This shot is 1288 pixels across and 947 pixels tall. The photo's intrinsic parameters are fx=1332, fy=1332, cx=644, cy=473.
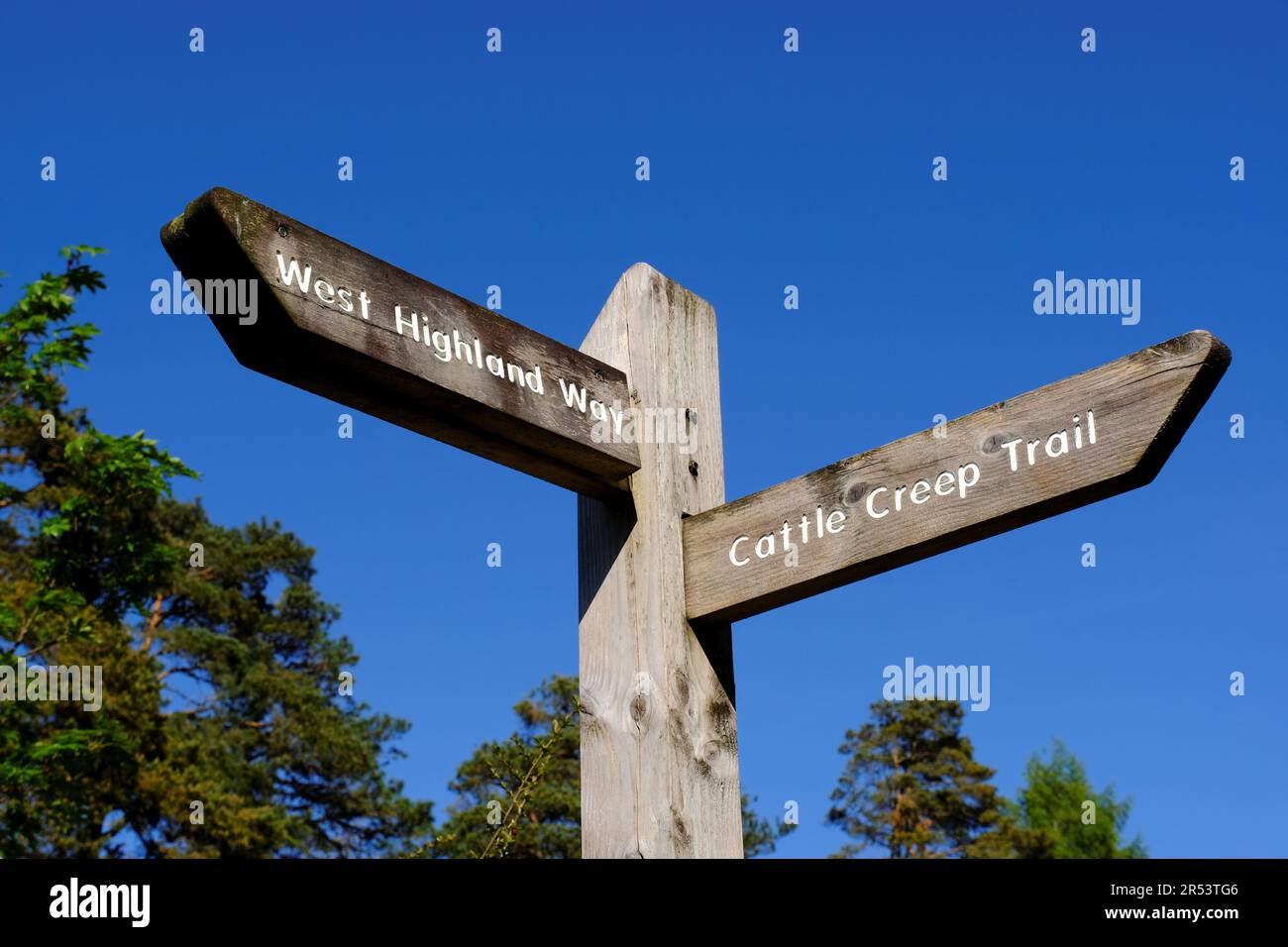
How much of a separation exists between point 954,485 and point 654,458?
642mm

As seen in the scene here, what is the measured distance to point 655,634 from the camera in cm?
253

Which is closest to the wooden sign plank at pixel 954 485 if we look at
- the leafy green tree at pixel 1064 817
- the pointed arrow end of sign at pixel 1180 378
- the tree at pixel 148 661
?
the pointed arrow end of sign at pixel 1180 378

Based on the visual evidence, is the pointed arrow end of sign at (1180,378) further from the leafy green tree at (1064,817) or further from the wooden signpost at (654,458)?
the leafy green tree at (1064,817)

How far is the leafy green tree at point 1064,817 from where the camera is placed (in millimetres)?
21266

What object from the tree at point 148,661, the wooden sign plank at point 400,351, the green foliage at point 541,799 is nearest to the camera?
the wooden sign plank at point 400,351

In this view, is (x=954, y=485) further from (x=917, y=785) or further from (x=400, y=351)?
(x=917, y=785)

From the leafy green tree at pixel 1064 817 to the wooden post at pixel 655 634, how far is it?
1944cm

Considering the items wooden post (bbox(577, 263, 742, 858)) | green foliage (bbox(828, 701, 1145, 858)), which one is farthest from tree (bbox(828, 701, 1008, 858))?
wooden post (bbox(577, 263, 742, 858))

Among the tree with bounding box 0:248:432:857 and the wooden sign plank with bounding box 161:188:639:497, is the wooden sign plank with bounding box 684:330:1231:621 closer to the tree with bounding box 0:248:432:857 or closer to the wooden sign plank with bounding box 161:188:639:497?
the wooden sign plank with bounding box 161:188:639:497
